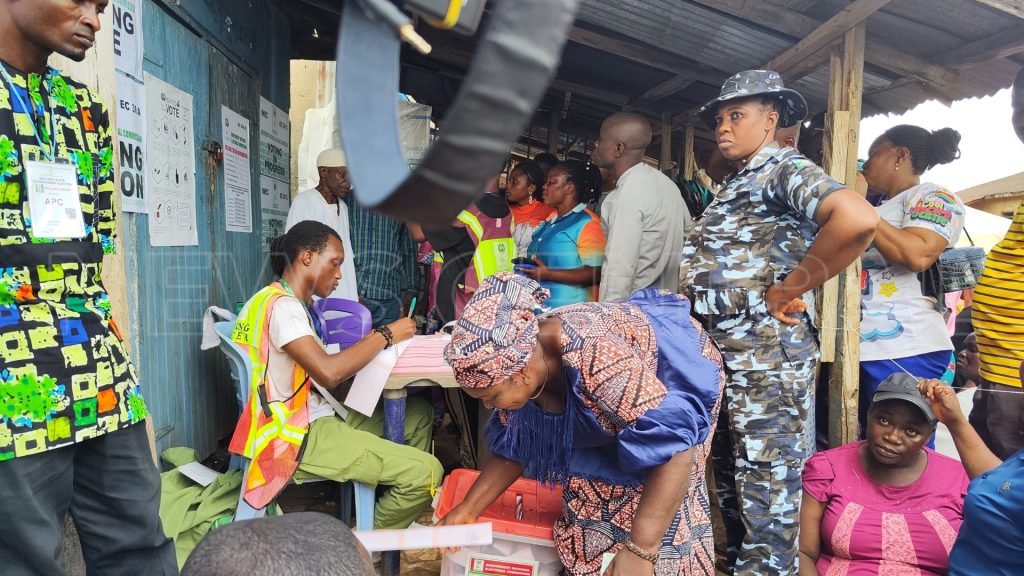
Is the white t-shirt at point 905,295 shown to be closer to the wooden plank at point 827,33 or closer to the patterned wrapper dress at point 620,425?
the wooden plank at point 827,33

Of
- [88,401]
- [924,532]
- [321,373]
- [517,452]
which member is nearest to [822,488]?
[924,532]

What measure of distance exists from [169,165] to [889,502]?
11.2 ft

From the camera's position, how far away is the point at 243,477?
2.32 meters

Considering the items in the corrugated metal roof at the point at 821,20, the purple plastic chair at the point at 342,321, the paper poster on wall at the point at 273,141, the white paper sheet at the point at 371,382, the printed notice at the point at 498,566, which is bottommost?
the printed notice at the point at 498,566

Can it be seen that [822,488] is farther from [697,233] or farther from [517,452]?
[517,452]

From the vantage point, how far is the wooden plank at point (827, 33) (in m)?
→ 2.58

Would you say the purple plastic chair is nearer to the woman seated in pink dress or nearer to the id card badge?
the id card badge

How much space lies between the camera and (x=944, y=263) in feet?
8.79

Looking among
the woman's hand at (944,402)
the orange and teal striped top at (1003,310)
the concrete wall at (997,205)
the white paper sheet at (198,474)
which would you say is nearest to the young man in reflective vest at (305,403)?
the white paper sheet at (198,474)

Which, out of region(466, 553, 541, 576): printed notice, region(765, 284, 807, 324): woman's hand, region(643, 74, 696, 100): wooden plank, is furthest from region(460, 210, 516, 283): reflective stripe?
region(466, 553, 541, 576): printed notice

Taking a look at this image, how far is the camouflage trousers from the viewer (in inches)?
85.6

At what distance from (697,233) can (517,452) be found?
1.11 m

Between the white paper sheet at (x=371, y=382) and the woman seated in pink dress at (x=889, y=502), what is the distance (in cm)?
179

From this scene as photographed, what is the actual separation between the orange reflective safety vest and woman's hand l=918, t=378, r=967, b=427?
2340 mm
